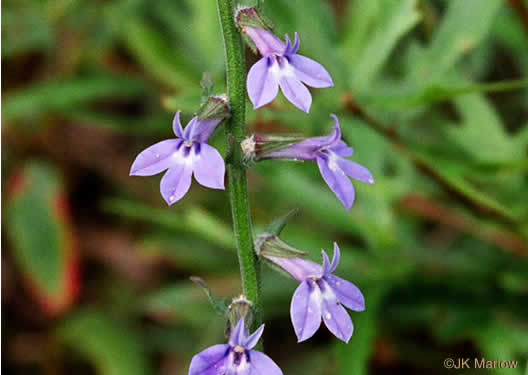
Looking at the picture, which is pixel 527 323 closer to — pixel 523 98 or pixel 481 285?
pixel 481 285

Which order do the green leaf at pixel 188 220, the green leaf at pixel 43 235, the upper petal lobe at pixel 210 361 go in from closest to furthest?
the upper petal lobe at pixel 210 361 < the green leaf at pixel 188 220 < the green leaf at pixel 43 235

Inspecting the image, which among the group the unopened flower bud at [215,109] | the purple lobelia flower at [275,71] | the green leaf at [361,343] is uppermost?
the purple lobelia flower at [275,71]

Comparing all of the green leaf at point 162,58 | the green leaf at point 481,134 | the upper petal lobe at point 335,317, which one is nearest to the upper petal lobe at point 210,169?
the upper petal lobe at point 335,317

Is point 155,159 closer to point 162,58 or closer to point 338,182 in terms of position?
point 338,182

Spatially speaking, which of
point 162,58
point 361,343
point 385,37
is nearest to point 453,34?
point 385,37

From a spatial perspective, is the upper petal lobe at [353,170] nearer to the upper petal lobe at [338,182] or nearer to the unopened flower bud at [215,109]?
the upper petal lobe at [338,182]

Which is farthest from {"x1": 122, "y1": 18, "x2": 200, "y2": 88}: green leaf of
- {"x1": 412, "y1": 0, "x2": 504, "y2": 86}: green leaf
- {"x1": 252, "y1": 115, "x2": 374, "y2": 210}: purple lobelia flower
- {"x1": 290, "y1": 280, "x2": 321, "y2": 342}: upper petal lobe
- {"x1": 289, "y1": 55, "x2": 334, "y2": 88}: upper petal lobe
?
{"x1": 290, "y1": 280, "x2": 321, "y2": 342}: upper petal lobe

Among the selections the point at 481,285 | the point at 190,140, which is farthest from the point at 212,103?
the point at 481,285
